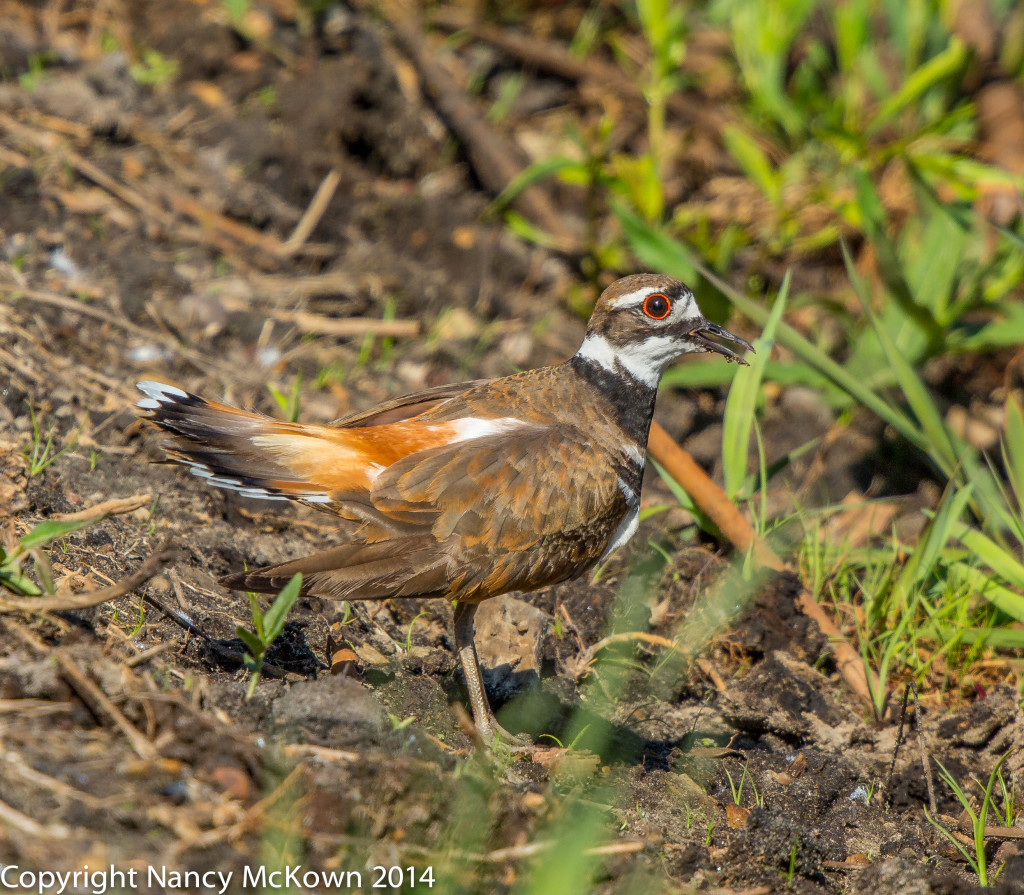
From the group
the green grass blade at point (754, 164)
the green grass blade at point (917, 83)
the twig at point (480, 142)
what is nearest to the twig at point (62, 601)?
the twig at point (480, 142)

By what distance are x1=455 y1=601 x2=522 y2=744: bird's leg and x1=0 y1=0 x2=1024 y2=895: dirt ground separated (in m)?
0.16

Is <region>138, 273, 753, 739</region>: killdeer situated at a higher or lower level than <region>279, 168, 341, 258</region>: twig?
lower

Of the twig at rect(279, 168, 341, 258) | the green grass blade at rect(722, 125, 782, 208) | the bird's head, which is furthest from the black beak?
the twig at rect(279, 168, 341, 258)

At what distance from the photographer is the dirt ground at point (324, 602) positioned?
293cm

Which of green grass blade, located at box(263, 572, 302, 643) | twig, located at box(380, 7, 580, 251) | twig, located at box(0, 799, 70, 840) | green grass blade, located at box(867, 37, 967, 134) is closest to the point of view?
twig, located at box(0, 799, 70, 840)

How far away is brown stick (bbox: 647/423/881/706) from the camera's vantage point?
4.69 metres

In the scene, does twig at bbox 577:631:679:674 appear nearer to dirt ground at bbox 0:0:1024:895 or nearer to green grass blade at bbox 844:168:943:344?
dirt ground at bbox 0:0:1024:895

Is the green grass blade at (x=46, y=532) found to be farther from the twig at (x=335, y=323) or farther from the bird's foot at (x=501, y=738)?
the twig at (x=335, y=323)

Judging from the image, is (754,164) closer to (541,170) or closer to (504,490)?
(541,170)

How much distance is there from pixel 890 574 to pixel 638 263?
328 centimetres

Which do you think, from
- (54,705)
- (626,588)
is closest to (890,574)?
(626,588)

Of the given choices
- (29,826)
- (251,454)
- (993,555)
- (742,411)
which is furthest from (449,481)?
(993,555)

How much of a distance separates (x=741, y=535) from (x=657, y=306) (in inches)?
44.2

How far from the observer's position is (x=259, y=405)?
5.66 metres
